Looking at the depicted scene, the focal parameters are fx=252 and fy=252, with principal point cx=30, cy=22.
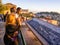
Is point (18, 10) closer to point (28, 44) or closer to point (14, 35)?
point (14, 35)

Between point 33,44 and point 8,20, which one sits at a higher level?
point 8,20

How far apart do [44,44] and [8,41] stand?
945mm

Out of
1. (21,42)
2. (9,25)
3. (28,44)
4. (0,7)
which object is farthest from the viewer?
(0,7)

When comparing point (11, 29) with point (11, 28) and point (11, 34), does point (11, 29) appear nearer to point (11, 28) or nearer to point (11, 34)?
point (11, 28)

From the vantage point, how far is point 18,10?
7395mm

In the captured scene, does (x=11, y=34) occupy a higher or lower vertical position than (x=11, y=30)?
lower

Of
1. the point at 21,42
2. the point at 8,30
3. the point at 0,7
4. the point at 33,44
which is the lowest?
the point at 0,7

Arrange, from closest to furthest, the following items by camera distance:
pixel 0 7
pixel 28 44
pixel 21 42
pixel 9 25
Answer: pixel 9 25, pixel 21 42, pixel 28 44, pixel 0 7

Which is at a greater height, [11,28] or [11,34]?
[11,28]

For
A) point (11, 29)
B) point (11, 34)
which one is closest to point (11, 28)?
point (11, 29)

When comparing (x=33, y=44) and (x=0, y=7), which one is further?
(x=0, y=7)

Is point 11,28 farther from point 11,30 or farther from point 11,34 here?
point 11,34

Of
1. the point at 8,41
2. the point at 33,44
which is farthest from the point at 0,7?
the point at 8,41

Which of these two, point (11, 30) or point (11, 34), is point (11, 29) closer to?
point (11, 30)
